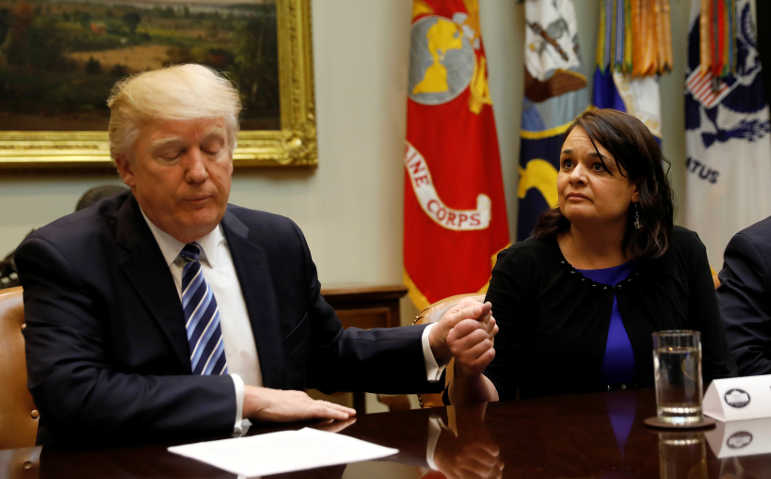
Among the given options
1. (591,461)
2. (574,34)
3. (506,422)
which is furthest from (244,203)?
(591,461)

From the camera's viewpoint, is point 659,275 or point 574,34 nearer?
point 659,275

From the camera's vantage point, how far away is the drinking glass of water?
156 cm

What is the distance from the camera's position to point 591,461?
1381 millimetres

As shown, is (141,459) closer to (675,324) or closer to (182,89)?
(182,89)

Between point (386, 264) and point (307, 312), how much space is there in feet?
8.86

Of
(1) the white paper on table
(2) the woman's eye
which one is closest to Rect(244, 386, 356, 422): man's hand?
(1) the white paper on table

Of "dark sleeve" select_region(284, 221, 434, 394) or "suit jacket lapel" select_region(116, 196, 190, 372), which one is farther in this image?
"dark sleeve" select_region(284, 221, 434, 394)

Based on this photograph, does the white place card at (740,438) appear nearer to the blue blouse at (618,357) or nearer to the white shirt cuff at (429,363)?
the white shirt cuff at (429,363)

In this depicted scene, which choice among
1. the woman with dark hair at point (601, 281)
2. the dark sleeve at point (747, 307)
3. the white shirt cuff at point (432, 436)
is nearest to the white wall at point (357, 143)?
the woman with dark hair at point (601, 281)

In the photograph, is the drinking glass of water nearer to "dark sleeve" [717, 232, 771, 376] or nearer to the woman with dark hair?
the woman with dark hair

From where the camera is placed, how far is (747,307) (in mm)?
2641

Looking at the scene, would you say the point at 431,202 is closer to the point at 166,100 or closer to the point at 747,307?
the point at 747,307

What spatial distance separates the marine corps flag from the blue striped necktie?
2.72 meters

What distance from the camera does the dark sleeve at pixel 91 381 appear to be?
1.69 m
